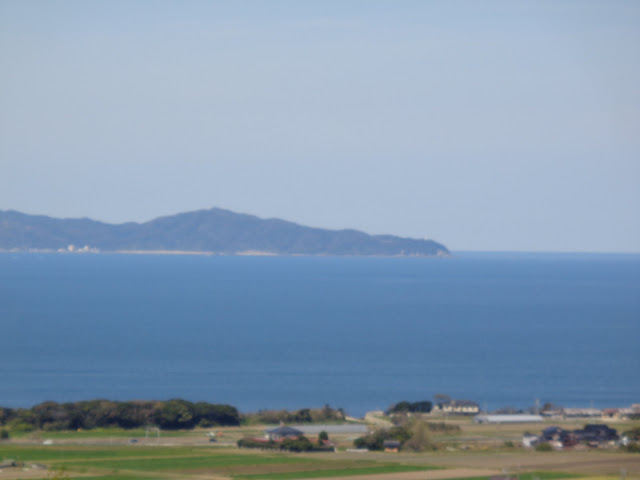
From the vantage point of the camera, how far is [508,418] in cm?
2986

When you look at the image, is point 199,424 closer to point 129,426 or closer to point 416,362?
point 129,426

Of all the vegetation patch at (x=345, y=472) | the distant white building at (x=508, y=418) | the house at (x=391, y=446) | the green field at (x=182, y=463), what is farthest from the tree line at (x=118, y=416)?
the vegetation patch at (x=345, y=472)

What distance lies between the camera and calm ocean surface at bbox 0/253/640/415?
127 feet

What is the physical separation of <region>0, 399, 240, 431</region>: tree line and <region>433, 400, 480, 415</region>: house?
7719 mm

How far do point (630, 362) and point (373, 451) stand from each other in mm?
29780

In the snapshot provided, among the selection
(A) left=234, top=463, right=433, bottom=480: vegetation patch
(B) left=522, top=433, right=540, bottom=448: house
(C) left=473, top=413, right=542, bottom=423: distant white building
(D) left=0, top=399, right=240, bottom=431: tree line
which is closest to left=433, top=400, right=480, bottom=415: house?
(C) left=473, top=413, right=542, bottom=423: distant white building

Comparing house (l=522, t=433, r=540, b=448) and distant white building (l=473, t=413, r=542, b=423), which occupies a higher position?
house (l=522, t=433, r=540, b=448)

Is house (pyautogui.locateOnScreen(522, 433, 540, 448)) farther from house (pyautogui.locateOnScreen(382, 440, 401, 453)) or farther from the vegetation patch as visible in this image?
the vegetation patch

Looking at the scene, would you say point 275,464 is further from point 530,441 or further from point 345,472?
point 530,441

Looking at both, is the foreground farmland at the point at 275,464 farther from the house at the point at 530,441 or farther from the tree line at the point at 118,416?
the tree line at the point at 118,416

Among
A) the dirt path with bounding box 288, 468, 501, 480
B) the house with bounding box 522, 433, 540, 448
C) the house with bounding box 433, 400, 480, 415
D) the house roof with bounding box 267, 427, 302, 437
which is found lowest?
the house with bounding box 433, 400, 480, 415

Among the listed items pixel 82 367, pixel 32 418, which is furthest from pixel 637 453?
pixel 82 367

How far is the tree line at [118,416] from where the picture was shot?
28422 millimetres

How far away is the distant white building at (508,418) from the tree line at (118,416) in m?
8.15
